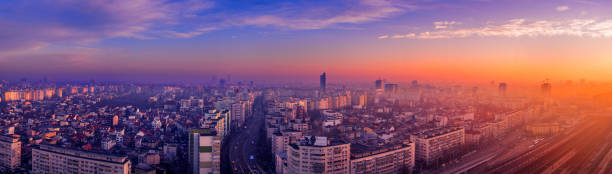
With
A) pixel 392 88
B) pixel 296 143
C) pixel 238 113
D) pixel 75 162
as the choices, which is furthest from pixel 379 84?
pixel 75 162

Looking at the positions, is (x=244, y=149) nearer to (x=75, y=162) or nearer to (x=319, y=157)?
(x=75, y=162)

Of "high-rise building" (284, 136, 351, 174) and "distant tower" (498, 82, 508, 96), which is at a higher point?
"distant tower" (498, 82, 508, 96)

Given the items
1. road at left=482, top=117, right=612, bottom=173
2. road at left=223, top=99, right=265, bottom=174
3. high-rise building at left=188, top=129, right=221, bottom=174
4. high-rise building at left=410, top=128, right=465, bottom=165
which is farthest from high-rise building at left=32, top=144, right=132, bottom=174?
road at left=482, top=117, right=612, bottom=173

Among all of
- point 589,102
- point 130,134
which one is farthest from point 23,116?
point 589,102

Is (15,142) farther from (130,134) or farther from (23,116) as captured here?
(23,116)

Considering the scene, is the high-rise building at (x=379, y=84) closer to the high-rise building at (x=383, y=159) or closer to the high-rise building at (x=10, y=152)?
the high-rise building at (x=383, y=159)

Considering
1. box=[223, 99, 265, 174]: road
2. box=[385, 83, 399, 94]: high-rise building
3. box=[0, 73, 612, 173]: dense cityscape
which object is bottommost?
box=[223, 99, 265, 174]: road

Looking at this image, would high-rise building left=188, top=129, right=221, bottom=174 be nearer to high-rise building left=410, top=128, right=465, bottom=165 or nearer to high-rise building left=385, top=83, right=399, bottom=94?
high-rise building left=410, top=128, right=465, bottom=165
